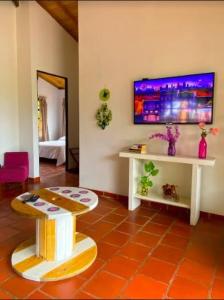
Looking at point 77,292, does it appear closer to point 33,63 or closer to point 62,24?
point 33,63

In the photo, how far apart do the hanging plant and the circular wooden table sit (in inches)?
67.4

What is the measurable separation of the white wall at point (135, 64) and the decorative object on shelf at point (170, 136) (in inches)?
3.3

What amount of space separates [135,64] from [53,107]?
18.1 feet

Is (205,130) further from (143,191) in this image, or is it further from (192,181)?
(143,191)

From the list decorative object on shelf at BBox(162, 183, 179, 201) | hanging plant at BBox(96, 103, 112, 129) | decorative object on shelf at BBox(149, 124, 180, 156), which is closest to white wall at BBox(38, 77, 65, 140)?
hanging plant at BBox(96, 103, 112, 129)

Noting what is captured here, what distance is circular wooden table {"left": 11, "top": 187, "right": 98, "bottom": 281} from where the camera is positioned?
1.94 meters

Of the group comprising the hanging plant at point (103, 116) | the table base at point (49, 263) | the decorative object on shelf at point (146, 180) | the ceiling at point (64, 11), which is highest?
the ceiling at point (64, 11)

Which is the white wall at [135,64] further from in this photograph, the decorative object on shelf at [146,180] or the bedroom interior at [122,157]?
the decorative object on shelf at [146,180]

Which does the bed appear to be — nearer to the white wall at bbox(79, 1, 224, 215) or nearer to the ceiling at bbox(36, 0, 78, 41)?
the white wall at bbox(79, 1, 224, 215)

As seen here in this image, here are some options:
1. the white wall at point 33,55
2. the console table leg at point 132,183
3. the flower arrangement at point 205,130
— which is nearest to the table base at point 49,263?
the console table leg at point 132,183

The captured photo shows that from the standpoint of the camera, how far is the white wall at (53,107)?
8125mm

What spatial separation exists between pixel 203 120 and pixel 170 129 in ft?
1.45

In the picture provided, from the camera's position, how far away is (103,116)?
3.77 m

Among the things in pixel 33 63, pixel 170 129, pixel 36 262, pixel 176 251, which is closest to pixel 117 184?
pixel 170 129
